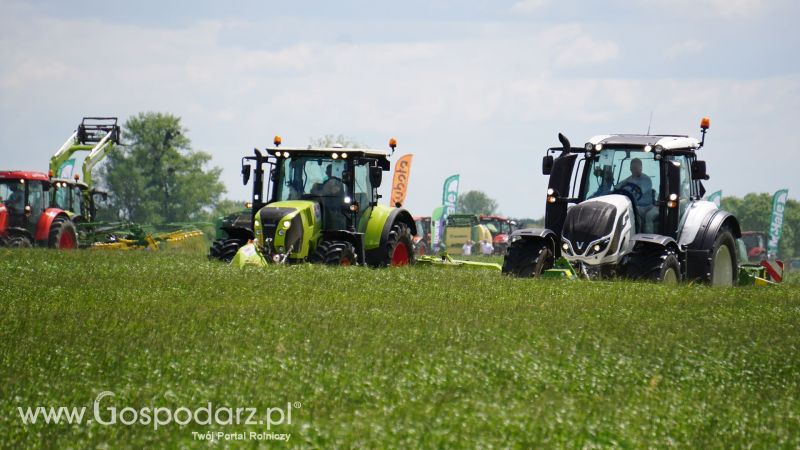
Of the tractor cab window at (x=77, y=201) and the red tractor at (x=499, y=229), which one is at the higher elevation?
the tractor cab window at (x=77, y=201)

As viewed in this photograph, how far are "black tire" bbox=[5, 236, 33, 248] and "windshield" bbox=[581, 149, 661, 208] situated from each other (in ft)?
60.4

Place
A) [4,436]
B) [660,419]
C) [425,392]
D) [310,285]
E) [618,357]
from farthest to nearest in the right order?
[310,285], [618,357], [425,392], [660,419], [4,436]

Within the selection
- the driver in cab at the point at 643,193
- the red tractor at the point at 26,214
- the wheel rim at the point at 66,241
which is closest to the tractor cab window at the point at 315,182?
the driver in cab at the point at 643,193

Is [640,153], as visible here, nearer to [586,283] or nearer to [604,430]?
[586,283]

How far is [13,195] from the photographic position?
3316 cm

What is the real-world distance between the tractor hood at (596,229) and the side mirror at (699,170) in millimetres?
1816

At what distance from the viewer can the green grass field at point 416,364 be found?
803cm

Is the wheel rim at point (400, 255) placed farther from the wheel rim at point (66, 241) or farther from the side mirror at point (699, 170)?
the wheel rim at point (66, 241)

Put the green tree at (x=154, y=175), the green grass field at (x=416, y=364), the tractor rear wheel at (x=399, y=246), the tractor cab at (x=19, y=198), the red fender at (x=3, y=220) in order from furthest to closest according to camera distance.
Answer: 1. the green tree at (x=154, y=175)
2. the tractor cab at (x=19, y=198)
3. the red fender at (x=3, y=220)
4. the tractor rear wheel at (x=399, y=246)
5. the green grass field at (x=416, y=364)

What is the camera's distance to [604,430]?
812 centimetres

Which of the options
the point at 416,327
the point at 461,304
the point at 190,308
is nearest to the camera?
the point at 416,327

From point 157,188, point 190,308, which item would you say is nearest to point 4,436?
point 190,308

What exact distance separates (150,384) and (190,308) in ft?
17.0

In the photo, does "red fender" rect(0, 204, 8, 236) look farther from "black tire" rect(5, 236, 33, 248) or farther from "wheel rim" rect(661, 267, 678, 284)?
"wheel rim" rect(661, 267, 678, 284)
